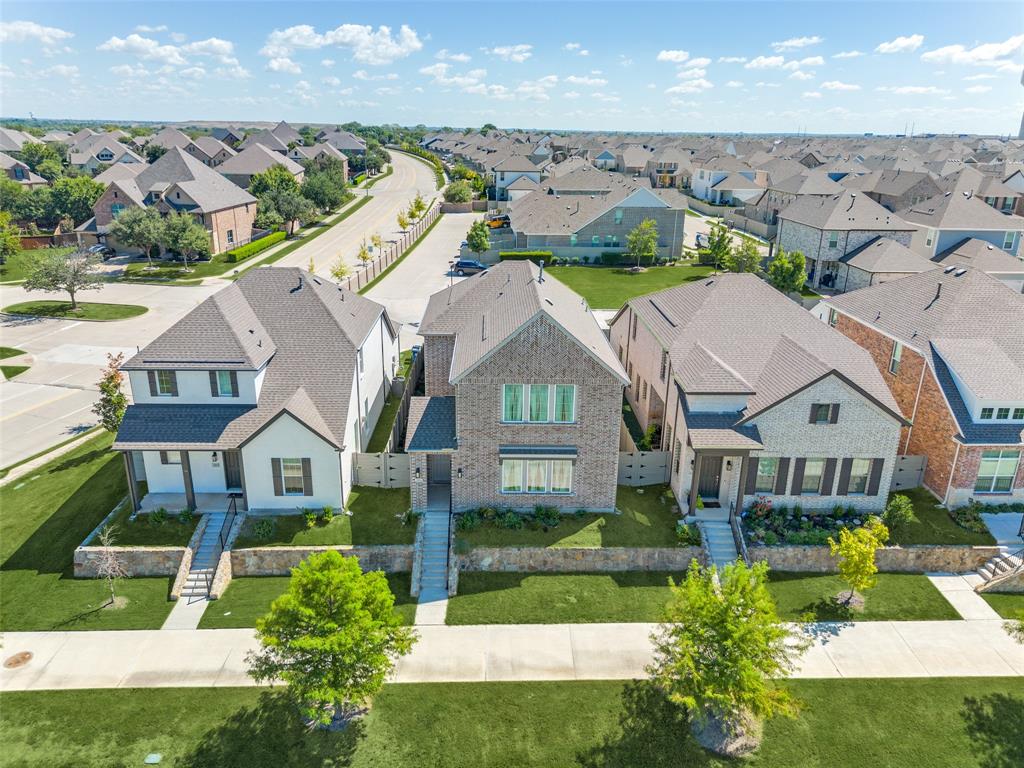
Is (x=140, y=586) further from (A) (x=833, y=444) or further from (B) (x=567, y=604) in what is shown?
(A) (x=833, y=444)

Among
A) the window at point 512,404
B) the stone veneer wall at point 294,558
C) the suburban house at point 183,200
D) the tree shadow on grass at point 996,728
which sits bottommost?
the tree shadow on grass at point 996,728

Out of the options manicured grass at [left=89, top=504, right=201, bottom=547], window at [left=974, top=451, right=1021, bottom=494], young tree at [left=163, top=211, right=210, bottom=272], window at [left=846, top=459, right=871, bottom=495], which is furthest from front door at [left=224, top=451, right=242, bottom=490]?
young tree at [left=163, top=211, right=210, bottom=272]

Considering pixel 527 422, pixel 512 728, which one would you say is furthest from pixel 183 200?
pixel 512 728

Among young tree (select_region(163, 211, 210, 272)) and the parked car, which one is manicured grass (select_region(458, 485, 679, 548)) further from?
young tree (select_region(163, 211, 210, 272))

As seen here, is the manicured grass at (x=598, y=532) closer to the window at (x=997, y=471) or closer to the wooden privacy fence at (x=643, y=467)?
the wooden privacy fence at (x=643, y=467)

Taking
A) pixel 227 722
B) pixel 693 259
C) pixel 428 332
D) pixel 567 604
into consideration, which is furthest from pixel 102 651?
pixel 693 259

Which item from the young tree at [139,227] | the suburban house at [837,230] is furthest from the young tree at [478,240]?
the suburban house at [837,230]

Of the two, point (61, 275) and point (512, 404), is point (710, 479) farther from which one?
point (61, 275)
